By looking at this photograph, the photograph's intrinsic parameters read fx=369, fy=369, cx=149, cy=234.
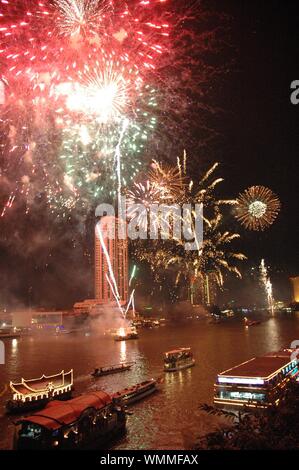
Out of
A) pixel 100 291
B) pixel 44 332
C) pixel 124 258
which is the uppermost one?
pixel 124 258

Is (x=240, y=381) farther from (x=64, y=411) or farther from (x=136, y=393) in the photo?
(x=64, y=411)

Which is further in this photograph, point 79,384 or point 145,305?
point 145,305

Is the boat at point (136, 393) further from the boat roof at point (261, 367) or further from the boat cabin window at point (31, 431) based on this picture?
the boat cabin window at point (31, 431)

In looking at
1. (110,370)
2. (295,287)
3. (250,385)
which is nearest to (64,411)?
(250,385)

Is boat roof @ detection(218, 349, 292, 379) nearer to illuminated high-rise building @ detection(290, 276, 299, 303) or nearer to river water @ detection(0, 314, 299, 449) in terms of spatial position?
river water @ detection(0, 314, 299, 449)

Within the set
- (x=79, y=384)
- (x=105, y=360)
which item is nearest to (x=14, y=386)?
(x=79, y=384)

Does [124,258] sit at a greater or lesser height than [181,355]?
greater

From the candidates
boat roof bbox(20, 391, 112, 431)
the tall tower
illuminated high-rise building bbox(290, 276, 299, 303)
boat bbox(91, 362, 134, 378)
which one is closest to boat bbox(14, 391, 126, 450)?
boat roof bbox(20, 391, 112, 431)
